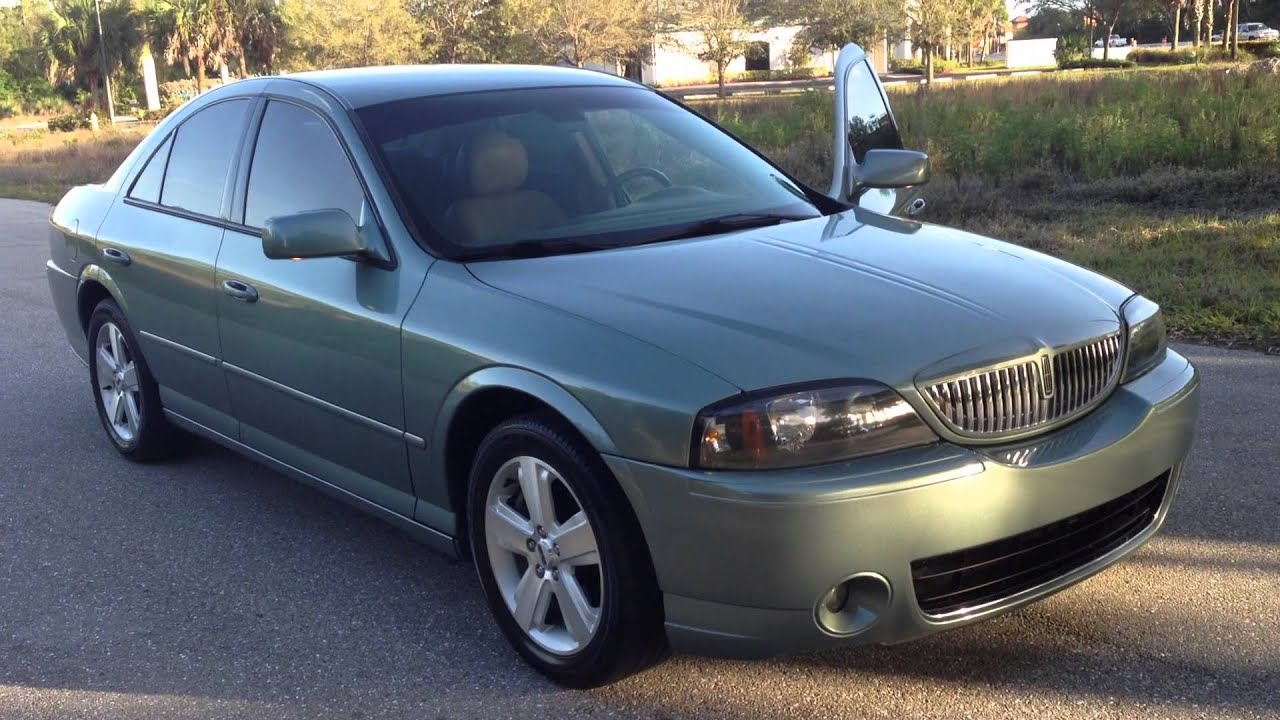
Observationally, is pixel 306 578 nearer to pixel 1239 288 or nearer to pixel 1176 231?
Result: pixel 1239 288

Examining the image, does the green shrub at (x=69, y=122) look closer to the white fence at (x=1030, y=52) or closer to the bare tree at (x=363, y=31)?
the bare tree at (x=363, y=31)

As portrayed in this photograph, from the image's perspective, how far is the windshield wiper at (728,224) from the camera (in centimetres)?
400

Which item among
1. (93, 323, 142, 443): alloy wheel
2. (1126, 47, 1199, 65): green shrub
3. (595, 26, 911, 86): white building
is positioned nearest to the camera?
(93, 323, 142, 443): alloy wheel

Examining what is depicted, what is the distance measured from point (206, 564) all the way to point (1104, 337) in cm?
301

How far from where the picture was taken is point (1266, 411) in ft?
17.8

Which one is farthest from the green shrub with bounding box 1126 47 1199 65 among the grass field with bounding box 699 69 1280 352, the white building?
the grass field with bounding box 699 69 1280 352

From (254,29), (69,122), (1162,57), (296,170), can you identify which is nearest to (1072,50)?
(1162,57)

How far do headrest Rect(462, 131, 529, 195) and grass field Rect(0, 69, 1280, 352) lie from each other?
4190mm

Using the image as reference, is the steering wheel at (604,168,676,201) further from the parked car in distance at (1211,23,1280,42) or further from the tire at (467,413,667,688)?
the parked car in distance at (1211,23,1280,42)

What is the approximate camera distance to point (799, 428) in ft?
9.63

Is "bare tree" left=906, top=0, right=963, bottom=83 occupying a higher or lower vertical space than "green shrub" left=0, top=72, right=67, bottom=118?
higher

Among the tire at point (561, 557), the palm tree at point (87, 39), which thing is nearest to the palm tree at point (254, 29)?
the palm tree at point (87, 39)

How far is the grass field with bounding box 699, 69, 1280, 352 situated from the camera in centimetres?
778

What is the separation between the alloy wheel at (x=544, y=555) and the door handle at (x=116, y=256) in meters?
2.53
